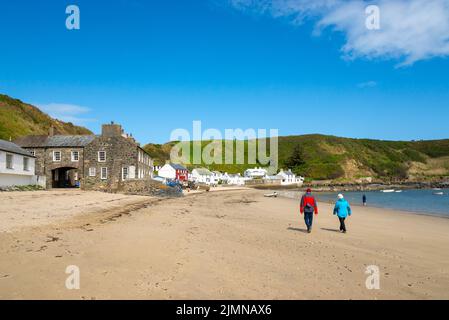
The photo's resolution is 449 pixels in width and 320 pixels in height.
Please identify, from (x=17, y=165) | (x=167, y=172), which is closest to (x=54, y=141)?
(x=17, y=165)

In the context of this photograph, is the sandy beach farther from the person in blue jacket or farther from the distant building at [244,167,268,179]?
the distant building at [244,167,268,179]

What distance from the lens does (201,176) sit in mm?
109125

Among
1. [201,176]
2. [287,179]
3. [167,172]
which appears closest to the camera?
[167,172]

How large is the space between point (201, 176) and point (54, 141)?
66.2m

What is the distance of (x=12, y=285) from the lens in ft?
19.8

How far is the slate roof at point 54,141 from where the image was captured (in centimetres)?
4456

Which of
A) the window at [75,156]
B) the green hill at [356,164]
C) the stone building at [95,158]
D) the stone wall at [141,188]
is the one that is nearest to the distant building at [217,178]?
the green hill at [356,164]

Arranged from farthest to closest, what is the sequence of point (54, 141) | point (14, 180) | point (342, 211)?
point (54, 141), point (14, 180), point (342, 211)

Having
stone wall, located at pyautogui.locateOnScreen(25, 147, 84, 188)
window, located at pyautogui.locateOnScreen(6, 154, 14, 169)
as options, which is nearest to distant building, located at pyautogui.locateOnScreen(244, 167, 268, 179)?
stone wall, located at pyautogui.locateOnScreen(25, 147, 84, 188)

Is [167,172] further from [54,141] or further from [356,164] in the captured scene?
[356,164]

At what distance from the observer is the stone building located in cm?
4269
